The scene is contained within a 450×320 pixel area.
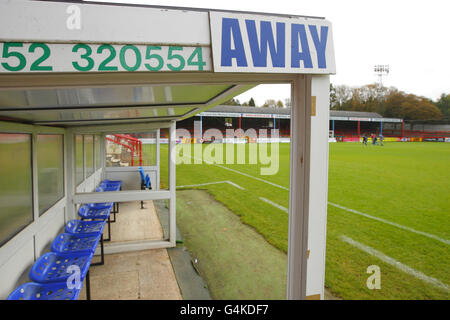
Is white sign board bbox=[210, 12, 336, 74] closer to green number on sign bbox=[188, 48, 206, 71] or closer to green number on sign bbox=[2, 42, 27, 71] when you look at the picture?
green number on sign bbox=[188, 48, 206, 71]

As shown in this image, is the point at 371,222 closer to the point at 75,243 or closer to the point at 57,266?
the point at 75,243

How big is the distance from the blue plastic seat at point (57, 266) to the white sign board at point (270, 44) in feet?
9.18

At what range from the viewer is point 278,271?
437 centimetres

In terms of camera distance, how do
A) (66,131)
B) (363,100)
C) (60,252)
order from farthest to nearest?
(363,100)
(66,131)
(60,252)

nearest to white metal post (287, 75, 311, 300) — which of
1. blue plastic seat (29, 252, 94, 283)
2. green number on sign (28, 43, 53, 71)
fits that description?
green number on sign (28, 43, 53, 71)

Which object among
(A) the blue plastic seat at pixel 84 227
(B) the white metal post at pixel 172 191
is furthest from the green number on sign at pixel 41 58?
(B) the white metal post at pixel 172 191

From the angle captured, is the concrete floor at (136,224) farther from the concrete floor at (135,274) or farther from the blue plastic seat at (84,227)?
the blue plastic seat at (84,227)

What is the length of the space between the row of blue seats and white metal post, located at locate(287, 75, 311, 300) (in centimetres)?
213

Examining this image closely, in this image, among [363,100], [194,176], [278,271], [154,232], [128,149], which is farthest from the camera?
[363,100]

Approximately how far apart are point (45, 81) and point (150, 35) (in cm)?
45

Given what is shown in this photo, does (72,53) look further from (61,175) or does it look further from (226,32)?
(61,175)

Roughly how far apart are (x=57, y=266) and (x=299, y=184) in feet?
9.95
